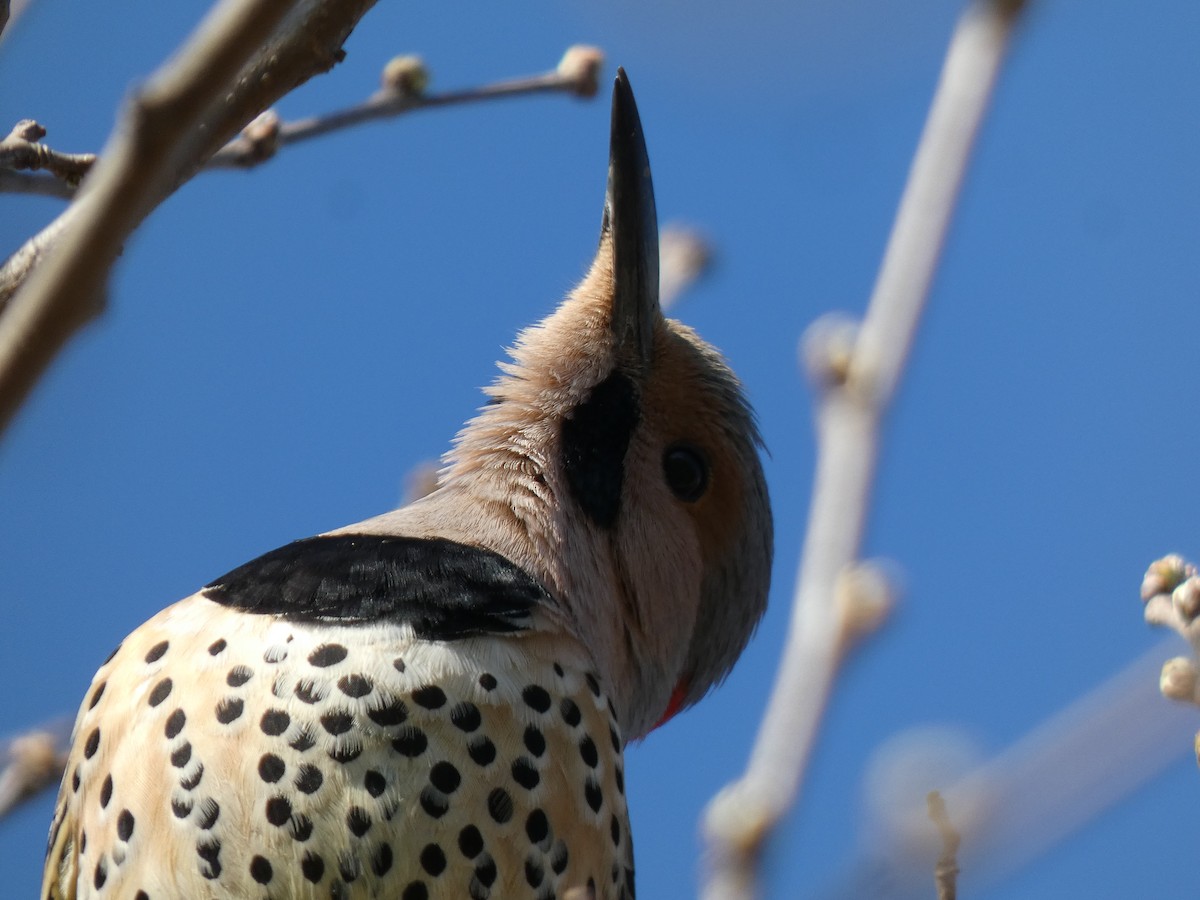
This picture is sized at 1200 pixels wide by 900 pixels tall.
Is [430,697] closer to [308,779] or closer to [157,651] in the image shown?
[308,779]

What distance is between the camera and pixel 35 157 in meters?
2.91

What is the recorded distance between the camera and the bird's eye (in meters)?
4.28

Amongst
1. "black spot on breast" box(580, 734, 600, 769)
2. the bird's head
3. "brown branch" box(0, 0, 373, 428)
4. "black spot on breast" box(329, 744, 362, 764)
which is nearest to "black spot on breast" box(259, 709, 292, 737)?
"black spot on breast" box(329, 744, 362, 764)

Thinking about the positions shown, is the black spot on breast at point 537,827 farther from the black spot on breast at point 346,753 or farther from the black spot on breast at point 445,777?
the black spot on breast at point 346,753

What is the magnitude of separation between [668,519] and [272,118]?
5.14ft

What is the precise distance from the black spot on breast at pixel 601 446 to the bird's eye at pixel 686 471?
0.54 feet

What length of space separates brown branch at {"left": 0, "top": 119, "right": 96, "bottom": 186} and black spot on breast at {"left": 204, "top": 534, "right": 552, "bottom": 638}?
978 mm

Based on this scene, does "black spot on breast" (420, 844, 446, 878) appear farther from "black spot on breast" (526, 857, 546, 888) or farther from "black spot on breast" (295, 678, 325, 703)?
"black spot on breast" (295, 678, 325, 703)

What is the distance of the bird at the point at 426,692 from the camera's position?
Answer: 9.87 ft

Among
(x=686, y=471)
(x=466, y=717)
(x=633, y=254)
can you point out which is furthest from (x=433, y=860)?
(x=633, y=254)

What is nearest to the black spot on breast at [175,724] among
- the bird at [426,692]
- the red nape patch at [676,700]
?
the bird at [426,692]

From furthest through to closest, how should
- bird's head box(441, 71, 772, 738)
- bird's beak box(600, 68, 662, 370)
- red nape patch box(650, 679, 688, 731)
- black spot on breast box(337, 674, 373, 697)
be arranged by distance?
red nape patch box(650, 679, 688, 731) < bird's beak box(600, 68, 662, 370) < bird's head box(441, 71, 772, 738) < black spot on breast box(337, 674, 373, 697)

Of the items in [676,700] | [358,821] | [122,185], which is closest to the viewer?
[122,185]

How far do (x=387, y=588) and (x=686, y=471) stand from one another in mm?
1235
